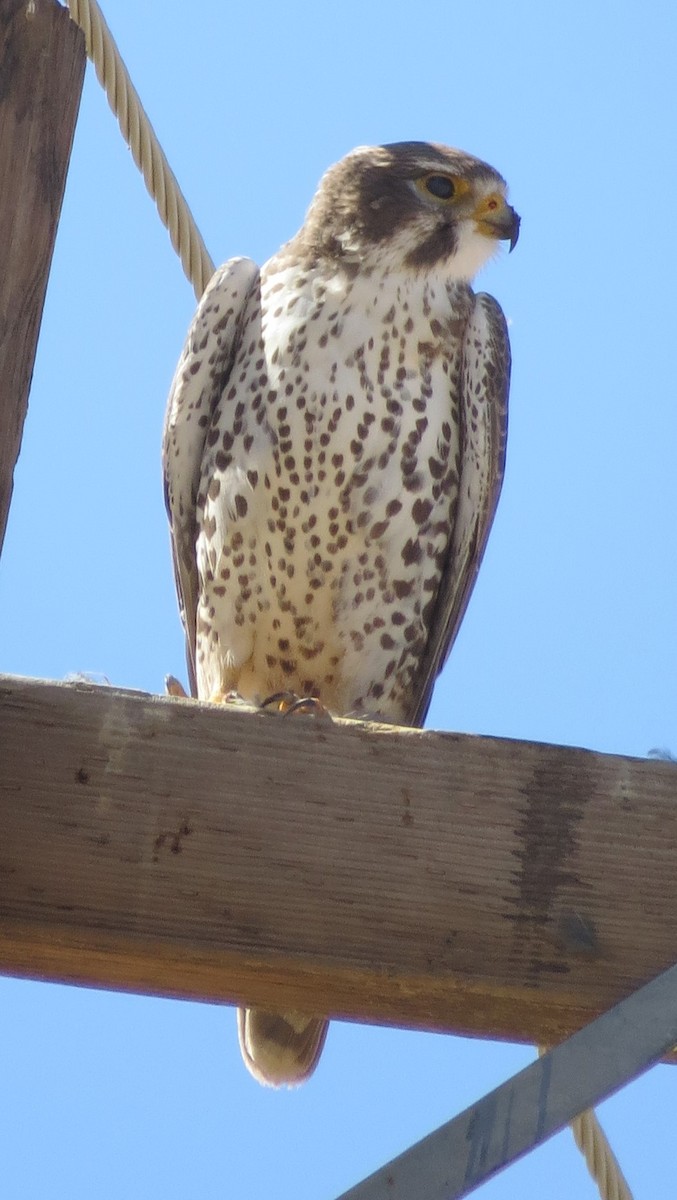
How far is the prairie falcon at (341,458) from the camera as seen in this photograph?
3533mm

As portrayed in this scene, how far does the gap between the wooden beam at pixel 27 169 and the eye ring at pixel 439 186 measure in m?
2.29

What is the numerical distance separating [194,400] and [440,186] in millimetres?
846

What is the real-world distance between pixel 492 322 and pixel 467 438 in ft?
1.08

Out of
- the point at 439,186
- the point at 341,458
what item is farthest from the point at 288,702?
the point at 439,186

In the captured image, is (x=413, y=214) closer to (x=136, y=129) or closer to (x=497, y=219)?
(x=497, y=219)

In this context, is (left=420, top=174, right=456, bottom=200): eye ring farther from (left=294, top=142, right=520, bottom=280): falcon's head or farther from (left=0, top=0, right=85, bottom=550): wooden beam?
(left=0, top=0, right=85, bottom=550): wooden beam

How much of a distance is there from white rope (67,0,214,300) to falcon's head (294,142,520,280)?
64 centimetres

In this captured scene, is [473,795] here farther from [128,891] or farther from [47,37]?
[47,37]

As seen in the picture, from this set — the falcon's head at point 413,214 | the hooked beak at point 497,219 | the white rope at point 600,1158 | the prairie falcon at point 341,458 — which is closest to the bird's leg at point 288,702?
the prairie falcon at point 341,458

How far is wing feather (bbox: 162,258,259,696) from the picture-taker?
376 cm

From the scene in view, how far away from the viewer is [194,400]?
12.3 ft

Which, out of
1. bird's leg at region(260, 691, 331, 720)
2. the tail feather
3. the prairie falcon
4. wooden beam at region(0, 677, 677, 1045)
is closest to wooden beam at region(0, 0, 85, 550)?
wooden beam at region(0, 677, 677, 1045)

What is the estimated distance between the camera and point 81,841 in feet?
5.68

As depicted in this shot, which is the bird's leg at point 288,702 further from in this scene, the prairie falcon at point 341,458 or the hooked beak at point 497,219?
the hooked beak at point 497,219
